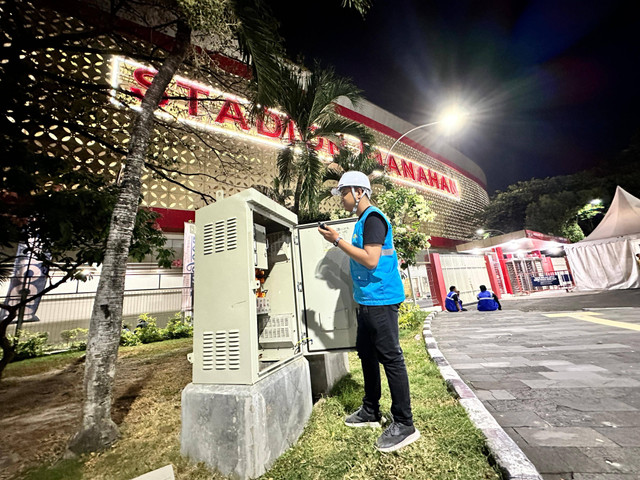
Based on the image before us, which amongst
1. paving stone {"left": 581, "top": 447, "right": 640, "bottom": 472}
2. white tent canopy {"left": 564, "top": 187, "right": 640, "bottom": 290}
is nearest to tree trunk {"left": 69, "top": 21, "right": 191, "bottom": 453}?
Answer: paving stone {"left": 581, "top": 447, "right": 640, "bottom": 472}

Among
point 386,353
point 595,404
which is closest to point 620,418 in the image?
point 595,404

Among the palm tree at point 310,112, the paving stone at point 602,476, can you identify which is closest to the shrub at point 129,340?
the palm tree at point 310,112

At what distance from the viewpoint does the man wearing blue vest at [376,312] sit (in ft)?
6.70

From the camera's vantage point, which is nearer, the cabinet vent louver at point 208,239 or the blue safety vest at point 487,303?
the cabinet vent louver at point 208,239

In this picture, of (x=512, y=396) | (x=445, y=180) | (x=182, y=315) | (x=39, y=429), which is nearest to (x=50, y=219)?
(x=39, y=429)

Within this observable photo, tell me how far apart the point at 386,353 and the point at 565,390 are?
233 centimetres

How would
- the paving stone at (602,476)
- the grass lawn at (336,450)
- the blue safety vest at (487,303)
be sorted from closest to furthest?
the paving stone at (602,476) < the grass lawn at (336,450) < the blue safety vest at (487,303)

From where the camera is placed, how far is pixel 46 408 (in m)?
3.48

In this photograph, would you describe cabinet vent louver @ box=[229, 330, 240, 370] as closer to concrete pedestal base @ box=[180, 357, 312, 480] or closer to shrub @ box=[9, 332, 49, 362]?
concrete pedestal base @ box=[180, 357, 312, 480]

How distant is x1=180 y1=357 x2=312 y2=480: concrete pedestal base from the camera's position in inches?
70.6

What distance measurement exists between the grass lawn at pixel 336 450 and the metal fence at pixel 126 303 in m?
8.21

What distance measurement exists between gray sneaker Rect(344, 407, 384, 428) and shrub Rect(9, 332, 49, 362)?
9402 mm

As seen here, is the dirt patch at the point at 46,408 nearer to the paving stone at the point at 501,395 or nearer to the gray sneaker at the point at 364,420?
the gray sneaker at the point at 364,420

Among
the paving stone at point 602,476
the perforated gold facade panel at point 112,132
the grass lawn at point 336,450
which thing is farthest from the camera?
the perforated gold facade panel at point 112,132
